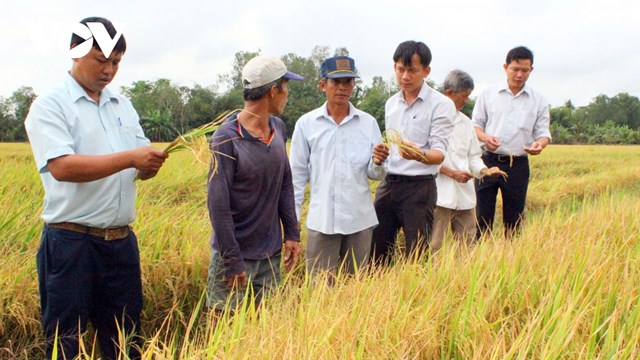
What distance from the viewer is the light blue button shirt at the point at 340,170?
2.87 meters

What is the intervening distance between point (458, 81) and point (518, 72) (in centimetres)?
82

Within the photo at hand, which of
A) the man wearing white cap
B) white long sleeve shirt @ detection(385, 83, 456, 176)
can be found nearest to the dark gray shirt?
the man wearing white cap

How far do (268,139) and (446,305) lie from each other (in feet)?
3.23

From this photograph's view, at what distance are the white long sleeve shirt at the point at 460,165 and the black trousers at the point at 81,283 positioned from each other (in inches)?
84.3

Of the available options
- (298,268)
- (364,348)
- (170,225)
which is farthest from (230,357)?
(170,225)

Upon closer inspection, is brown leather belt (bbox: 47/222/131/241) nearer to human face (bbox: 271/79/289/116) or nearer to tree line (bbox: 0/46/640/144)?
human face (bbox: 271/79/289/116)

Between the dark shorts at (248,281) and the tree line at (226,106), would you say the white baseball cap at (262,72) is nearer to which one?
the dark shorts at (248,281)

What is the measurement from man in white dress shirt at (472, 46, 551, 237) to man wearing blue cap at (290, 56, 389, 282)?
5.36 feet

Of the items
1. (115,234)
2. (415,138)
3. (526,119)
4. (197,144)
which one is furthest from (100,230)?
(526,119)

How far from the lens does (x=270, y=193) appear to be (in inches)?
95.7

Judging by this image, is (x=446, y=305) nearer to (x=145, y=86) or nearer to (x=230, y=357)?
(x=230, y=357)

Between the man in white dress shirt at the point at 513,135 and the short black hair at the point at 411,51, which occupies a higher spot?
the short black hair at the point at 411,51

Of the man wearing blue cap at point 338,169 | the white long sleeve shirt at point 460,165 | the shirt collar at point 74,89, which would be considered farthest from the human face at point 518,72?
the shirt collar at point 74,89

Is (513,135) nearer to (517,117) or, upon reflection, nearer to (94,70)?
(517,117)
